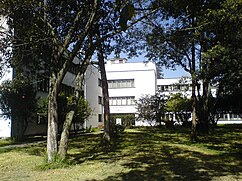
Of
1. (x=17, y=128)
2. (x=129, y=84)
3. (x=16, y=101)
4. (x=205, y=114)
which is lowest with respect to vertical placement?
(x=17, y=128)

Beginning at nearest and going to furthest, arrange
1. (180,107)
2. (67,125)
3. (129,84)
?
(67,125)
(180,107)
(129,84)

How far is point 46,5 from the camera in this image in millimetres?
10742

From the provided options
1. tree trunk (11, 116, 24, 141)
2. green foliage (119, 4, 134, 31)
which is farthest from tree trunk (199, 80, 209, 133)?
green foliage (119, 4, 134, 31)

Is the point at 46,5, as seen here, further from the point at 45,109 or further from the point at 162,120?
the point at 162,120

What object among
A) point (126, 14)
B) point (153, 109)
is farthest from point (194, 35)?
point (153, 109)

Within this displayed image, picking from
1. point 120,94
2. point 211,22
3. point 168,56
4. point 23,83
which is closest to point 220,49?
point 211,22

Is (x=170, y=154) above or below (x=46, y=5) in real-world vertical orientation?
below

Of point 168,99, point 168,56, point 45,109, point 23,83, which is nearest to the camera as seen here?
point 23,83

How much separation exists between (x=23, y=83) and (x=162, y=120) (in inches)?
822

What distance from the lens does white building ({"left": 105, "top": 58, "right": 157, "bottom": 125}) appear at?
50.7 m

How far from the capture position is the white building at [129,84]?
5069 cm

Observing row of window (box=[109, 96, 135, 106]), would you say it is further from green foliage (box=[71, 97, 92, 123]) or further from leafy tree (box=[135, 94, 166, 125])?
green foliage (box=[71, 97, 92, 123])

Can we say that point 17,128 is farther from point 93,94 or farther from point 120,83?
point 120,83

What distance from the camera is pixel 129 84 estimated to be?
5156 cm
